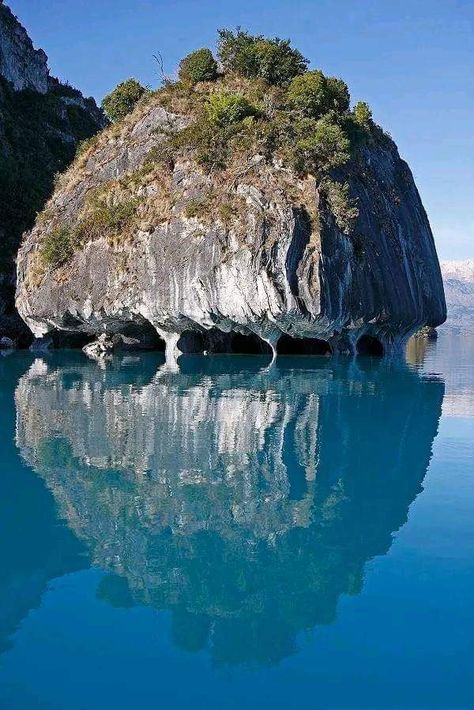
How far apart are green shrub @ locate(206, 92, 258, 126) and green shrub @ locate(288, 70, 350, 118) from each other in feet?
9.76

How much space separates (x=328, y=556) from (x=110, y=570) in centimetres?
336

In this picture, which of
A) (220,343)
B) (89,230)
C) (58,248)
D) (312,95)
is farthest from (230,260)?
(58,248)

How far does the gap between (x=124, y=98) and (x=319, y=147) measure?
2210 centimetres

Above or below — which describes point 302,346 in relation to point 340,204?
below

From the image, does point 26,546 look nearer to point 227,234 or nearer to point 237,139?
point 227,234

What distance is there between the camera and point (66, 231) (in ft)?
152

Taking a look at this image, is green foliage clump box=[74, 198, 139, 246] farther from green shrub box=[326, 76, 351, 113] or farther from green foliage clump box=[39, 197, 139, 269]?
green shrub box=[326, 76, 351, 113]

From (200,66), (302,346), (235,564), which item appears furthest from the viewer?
(302,346)

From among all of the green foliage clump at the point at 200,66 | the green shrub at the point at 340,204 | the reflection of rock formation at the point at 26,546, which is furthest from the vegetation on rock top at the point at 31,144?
the reflection of rock formation at the point at 26,546

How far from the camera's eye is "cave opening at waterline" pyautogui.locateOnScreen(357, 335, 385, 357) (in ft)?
167

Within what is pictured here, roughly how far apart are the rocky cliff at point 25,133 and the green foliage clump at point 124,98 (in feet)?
46.0

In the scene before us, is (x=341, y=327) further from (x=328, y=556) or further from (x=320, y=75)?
(x=328, y=556)

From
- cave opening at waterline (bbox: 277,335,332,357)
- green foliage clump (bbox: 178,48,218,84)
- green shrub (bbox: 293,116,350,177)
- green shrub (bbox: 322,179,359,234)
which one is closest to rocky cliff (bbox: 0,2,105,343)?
green foliage clump (bbox: 178,48,218,84)

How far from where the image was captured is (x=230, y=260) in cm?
3744
